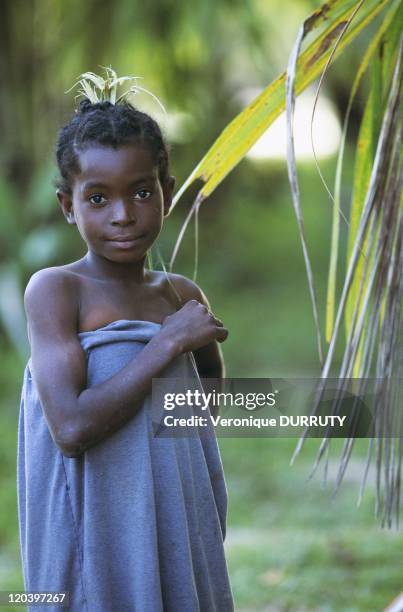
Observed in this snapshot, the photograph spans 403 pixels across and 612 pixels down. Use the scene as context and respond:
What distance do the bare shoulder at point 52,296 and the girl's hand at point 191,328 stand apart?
155 millimetres

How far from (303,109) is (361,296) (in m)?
6.86

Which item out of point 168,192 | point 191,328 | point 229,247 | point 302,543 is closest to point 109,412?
point 191,328

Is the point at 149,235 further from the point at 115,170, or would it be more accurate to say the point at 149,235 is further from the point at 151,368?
the point at 151,368

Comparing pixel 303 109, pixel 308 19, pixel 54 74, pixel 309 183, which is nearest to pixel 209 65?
pixel 54 74

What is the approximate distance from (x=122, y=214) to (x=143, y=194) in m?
0.07

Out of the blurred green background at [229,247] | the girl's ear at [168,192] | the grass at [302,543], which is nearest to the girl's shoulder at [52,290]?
the girl's ear at [168,192]

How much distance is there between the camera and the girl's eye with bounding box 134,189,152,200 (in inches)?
58.5

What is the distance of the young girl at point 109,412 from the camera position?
143 cm

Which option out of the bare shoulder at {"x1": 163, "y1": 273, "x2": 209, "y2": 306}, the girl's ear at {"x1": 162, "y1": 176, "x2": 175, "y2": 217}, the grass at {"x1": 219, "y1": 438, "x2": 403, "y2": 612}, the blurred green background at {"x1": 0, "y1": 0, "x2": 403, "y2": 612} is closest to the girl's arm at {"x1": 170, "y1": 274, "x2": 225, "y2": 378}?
the bare shoulder at {"x1": 163, "y1": 273, "x2": 209, "y2": 306}

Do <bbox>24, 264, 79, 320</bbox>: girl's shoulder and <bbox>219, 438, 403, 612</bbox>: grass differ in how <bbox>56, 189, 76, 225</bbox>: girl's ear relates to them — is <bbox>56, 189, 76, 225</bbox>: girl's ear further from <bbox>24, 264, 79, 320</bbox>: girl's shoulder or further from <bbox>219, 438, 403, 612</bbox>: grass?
<bbox>219, 438, 403, 612</bbox>: grass

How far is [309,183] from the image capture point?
10023mm

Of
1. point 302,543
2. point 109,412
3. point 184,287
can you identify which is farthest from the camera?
point 302,543

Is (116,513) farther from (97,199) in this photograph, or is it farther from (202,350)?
(97,199)

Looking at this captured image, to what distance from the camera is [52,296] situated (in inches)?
57.5
